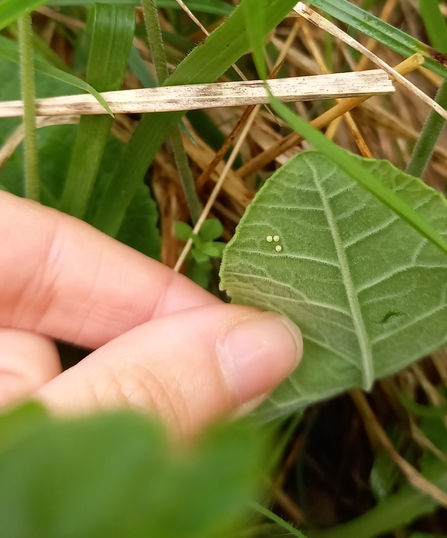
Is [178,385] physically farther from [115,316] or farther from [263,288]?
[115,316]

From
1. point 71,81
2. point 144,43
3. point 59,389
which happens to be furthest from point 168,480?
point 144,43

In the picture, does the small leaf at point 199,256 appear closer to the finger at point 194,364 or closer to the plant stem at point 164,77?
the plant stem at point 164,77

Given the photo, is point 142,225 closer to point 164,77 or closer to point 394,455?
point 164,77

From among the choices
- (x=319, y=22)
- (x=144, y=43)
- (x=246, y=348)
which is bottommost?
(x=246, y=348)

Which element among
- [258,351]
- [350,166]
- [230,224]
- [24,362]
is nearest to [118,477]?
[350,166]

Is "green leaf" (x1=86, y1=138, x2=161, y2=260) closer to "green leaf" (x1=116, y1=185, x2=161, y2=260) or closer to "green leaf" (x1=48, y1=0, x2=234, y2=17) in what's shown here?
"green leaf" (x1=116, y1=185, x2=161, y2=260)

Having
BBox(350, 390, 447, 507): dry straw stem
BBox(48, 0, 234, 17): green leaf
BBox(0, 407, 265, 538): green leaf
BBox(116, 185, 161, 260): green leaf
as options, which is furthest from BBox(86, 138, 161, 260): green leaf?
BBox(0, 407, 265, 538): green leaf

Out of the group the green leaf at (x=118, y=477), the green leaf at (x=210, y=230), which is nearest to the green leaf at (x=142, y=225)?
the green leaf at (x=210, y=230)
